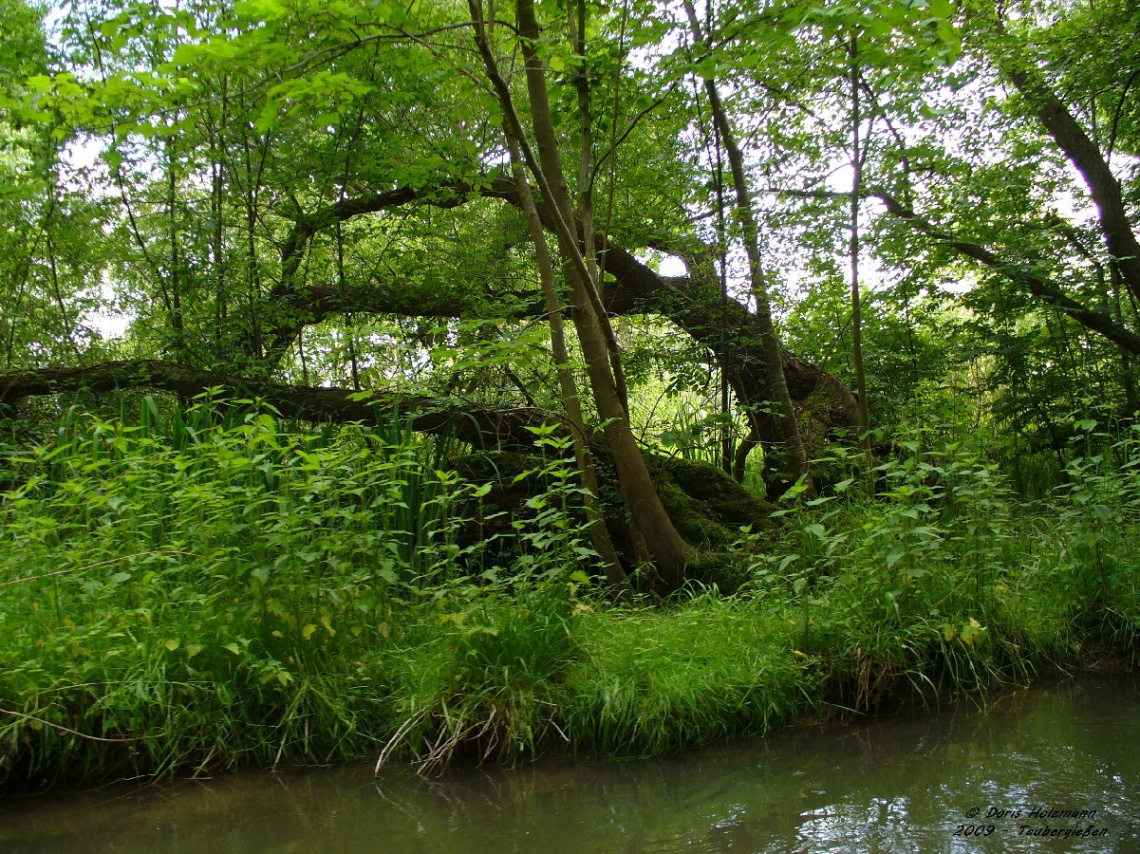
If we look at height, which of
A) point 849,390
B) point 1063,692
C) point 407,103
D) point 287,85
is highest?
point 407,103

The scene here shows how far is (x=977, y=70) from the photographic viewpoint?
19.2 feet

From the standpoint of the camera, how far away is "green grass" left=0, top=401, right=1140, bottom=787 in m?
2.42

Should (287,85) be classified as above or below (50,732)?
above

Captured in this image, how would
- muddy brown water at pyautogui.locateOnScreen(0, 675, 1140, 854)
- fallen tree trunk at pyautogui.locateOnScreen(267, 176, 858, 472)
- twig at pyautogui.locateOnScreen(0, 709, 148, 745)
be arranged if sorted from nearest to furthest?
muddy brown water at pyautogui.locateOnScreen(0, 675, 1140, 854)
twig at pyautogui.locateOnScreen(0, 709, 148, 745)
fallen tree trunk at pyautogui.locateOnScreen(267, 176, 858, 472)

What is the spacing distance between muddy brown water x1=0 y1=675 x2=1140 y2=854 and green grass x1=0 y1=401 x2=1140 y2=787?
128 millimetres

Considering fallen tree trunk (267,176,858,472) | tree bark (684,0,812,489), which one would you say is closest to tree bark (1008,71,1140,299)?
fallen tree trunk (267,176,858,472)

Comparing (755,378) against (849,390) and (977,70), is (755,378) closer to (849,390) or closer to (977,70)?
(849,390)

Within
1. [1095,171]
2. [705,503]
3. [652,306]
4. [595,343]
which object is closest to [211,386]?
[595,343]

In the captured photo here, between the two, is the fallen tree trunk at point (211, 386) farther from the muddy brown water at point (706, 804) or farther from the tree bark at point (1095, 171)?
the tree bark at point (1095, 171)

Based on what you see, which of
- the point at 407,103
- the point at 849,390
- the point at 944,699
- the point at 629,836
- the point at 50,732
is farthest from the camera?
the point at 849,390

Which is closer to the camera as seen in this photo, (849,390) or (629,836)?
(629,836)

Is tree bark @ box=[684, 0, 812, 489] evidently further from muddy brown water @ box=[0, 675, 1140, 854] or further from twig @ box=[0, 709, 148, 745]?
twig @ box=[0, 709, 148, 745]

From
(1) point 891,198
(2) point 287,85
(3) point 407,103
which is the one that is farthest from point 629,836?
(1) point 891,198

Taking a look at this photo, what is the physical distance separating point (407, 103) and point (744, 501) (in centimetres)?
358
